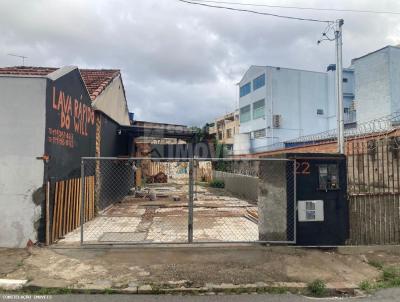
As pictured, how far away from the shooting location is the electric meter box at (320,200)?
7.39m

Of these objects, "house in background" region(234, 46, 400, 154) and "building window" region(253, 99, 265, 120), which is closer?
"house in background" region(234, 46, 400, 154)

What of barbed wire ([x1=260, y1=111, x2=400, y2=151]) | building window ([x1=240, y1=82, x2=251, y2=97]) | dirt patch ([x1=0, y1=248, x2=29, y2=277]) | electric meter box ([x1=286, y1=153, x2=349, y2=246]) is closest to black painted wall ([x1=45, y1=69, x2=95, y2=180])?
dirt patch ([x1=0, y1=248, x2=29, y2=277])

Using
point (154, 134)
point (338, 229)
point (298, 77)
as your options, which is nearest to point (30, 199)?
point (338, 229)

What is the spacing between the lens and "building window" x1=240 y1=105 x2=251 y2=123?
1919 inches

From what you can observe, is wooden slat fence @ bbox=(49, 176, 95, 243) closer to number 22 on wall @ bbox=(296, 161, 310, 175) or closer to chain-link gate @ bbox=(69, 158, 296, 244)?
chain-link gate @ bbox=(69, 158, 296, 244)

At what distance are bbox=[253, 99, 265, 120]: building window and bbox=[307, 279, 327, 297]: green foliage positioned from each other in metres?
39.4

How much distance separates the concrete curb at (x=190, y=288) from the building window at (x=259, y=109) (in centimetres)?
3944

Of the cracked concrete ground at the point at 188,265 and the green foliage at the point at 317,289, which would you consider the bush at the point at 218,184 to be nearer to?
the cracked concrete ground at the point at 188,265

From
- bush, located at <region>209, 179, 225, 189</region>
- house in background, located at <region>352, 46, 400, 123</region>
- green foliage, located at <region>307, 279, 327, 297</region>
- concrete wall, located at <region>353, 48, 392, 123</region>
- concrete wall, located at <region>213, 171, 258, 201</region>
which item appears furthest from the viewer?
concrete wall, located at <region>353, 48, 392, 123</region>

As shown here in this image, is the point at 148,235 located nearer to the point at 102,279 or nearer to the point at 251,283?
the point at 102,279

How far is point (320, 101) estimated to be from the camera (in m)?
Result: 44.1

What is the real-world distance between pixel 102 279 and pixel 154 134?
13678mm

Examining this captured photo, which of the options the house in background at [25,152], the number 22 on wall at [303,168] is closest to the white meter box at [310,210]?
the number 22 on wall at [303,168]

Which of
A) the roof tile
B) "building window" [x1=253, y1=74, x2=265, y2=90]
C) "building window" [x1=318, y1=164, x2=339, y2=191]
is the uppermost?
"building window" [x1=253, y1=74, x2=265, y2=90]
